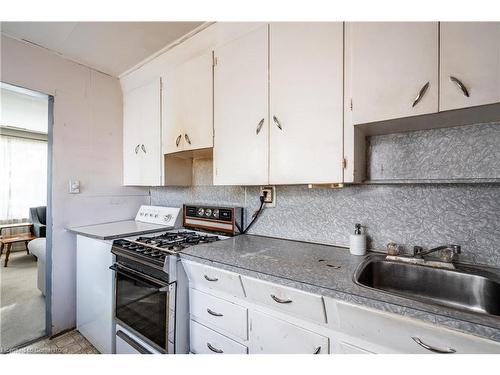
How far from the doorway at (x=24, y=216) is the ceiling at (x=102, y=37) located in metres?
0.39

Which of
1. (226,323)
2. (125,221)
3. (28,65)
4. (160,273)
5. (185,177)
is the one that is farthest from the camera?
(125,221)

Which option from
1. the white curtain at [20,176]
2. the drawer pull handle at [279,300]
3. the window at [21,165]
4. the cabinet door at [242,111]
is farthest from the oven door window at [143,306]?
the white curtain at [20,176]

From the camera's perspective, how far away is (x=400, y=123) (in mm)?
1093

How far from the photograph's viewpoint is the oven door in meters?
1.31

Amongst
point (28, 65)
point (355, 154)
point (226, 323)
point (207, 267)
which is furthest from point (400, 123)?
point (28, 65)

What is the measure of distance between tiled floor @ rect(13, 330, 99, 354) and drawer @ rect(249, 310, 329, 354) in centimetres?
143

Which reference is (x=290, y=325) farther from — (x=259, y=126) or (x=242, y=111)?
(x=242, y=111)

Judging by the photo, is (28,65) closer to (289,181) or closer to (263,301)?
(289,181)

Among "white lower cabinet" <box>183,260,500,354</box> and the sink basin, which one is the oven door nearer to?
"white lower cabinet" <box>183,260,500,354</box>

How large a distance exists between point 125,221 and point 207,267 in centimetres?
155

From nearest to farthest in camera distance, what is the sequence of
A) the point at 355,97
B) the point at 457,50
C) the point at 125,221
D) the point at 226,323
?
1. the point at 457,50
2. the point at 355,97
3. the point at 226,323
4. the point at 125,221

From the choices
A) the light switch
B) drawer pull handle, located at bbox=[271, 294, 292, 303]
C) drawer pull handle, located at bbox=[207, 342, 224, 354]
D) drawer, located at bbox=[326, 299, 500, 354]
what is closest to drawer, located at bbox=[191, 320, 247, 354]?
drawer pull handle, located at bbox=[207, 342, 224, 354]

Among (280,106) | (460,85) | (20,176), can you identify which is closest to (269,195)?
(280,106)

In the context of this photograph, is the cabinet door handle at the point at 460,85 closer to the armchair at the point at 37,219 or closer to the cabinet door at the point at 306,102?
the cabinet door at the point at 306,102
